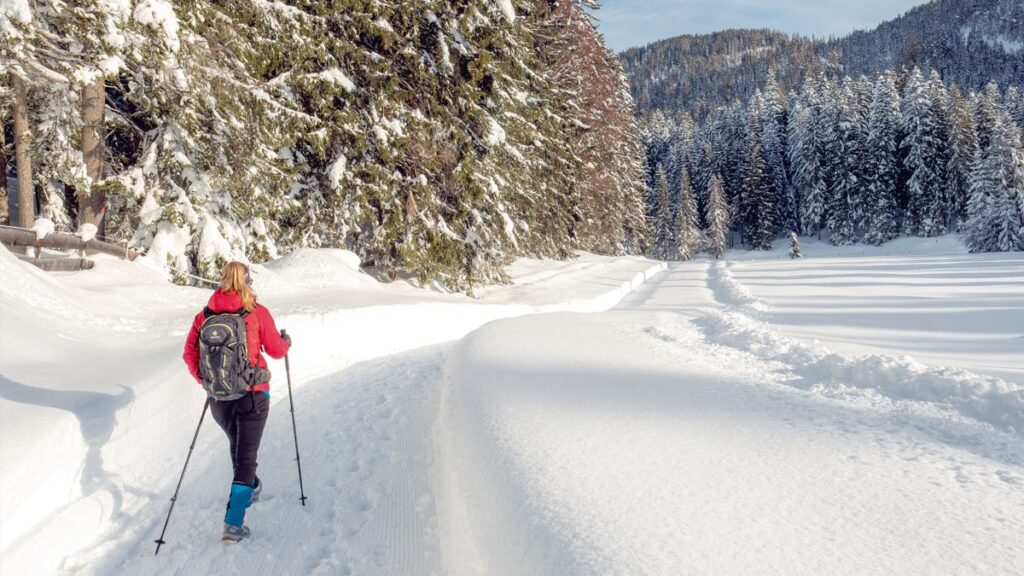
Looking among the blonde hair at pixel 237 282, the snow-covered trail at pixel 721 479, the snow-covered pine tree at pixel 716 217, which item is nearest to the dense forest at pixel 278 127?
the blonde hair at pixel 237 282

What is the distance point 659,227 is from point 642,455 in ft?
239

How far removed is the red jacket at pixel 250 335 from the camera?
13.5 feet

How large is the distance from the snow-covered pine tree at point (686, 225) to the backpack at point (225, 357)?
225 feet

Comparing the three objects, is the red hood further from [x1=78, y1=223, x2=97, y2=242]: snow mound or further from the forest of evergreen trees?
the forest of evergreen trees

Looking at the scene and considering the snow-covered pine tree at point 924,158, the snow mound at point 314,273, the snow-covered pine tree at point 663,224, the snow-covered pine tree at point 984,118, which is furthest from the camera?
the snow-covered pine tree at point 663,224

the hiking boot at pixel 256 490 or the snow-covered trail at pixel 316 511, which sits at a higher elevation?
the hiking boot at pixel 256 490

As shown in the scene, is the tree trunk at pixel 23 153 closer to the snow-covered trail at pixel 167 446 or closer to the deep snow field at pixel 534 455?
the snow-covered trail at pixel 167 446

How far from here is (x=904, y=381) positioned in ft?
17.3

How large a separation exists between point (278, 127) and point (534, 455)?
13207mm

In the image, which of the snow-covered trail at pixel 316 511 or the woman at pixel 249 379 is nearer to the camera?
the snow-covered trail at pixel 316 511

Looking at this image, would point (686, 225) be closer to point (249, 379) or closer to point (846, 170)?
point (846, 170)

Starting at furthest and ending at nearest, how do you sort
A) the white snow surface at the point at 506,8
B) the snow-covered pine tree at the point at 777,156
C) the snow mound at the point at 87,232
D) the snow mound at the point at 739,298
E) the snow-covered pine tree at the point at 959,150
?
the snow-covered pine tree at the point at 777,156, the snow-covered pine tree at the point at 959,150, the white snow surface at the point at 506,8, the snow mound at the point at 739,298, the snow mound at the point at 87,232

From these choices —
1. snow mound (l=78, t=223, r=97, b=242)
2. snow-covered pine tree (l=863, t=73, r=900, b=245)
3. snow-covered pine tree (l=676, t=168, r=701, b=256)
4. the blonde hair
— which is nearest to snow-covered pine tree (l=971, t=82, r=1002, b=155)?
snow-covered pine tree (l=863, t=73, r=900, b=245)

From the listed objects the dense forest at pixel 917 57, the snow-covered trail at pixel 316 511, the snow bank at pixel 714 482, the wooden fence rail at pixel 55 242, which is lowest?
the snow-covered trail at pixel 316 511
